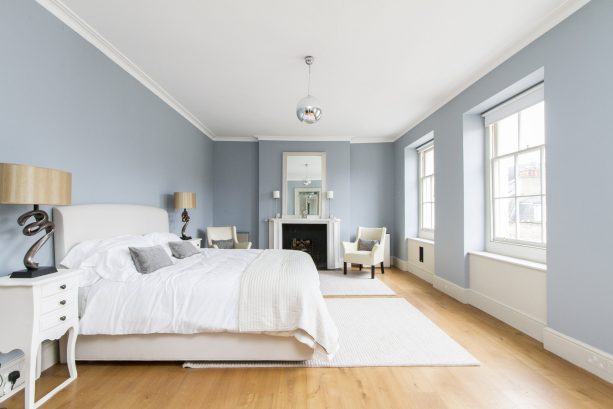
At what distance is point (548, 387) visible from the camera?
6.44ft

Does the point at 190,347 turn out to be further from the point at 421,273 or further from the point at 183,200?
the point at 421,273

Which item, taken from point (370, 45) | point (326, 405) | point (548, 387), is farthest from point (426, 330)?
point (370, 45)

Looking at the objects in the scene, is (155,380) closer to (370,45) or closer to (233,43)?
(233,43)

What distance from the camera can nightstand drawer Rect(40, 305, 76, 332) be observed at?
173cm

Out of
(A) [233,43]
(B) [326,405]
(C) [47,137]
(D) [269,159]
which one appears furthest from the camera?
(D) [269,159]

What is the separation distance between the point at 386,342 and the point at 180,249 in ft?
7.73

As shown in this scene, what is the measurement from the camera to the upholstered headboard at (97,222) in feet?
7.57

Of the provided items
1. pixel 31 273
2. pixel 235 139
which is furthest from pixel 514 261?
pixel 235 139

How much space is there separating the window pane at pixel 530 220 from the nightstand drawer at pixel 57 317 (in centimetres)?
415

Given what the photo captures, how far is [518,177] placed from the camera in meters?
3.27

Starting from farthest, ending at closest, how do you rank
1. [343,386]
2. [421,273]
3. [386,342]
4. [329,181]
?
[329,181] < [421,273] < [386,342] < [343,386]

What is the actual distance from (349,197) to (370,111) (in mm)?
2113

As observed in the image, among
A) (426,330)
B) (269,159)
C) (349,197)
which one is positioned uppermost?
(269,159)

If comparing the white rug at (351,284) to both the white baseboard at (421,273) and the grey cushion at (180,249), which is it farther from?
the grey cushion at (180,249)
